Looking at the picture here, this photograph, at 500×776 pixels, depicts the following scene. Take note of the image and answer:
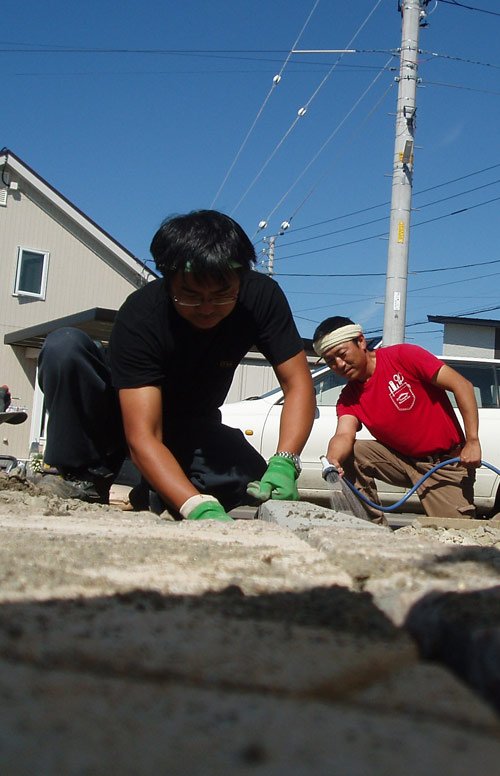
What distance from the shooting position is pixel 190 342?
3586 mm

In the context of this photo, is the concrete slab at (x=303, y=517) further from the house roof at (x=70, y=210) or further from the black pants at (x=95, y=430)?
the house roof at (x=70, y=210)

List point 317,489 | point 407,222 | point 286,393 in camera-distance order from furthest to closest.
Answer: point 407,222 < point 317,489 < point 286,393

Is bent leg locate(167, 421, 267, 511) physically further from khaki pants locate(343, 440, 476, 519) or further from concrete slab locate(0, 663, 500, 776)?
concrete slab locate(0, 663, 500, 776)

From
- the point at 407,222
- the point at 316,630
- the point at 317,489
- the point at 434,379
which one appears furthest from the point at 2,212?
the point at 316,630

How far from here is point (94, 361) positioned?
3.91 metres

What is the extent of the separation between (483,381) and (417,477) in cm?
275

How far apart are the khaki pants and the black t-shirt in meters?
1.83

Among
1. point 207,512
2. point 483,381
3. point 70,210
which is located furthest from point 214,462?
point 70,210

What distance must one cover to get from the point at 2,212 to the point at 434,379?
14905 mm

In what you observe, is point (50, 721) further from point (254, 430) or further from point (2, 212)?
point (2, 212)

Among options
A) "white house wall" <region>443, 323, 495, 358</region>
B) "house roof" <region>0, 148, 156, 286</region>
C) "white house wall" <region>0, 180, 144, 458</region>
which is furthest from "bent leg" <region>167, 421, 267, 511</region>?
"white house wall" <region>443, 323, 495, 358</region>

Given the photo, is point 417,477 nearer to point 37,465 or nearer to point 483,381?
point 483,381

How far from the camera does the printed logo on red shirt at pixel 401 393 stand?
5.12 metres

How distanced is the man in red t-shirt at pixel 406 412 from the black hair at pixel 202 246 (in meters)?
1.91
